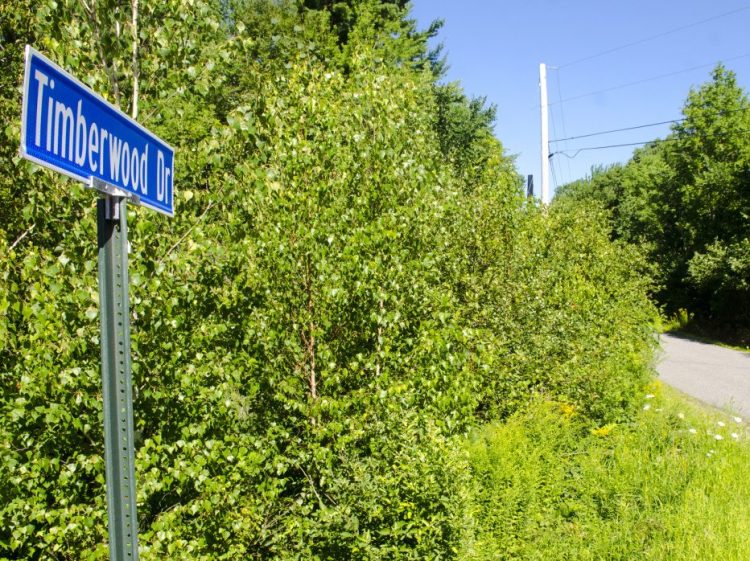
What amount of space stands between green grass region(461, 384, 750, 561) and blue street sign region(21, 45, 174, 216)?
3.48 meters

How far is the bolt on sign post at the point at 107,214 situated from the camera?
1.22 m

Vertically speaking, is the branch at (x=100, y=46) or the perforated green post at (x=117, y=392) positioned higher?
the branch at (x=100, y=46)

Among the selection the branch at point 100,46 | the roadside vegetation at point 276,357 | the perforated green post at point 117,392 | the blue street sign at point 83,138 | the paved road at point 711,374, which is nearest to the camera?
the blue street sign at point 83,138

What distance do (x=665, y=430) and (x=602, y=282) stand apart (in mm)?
7176

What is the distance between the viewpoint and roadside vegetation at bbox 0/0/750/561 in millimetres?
3096

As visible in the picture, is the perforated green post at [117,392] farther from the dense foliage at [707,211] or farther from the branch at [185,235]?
the dense foliage at [707,211]

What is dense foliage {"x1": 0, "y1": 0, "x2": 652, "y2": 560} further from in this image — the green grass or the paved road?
the paved road

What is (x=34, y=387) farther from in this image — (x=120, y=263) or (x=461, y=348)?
(x=461, y=348)

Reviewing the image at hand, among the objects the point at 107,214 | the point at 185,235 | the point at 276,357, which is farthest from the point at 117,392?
the point at 276,357

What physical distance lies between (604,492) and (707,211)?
28.3 m

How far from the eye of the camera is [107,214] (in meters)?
1.40

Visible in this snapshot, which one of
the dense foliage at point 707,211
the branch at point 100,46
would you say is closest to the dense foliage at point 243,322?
the branch at point 100,46

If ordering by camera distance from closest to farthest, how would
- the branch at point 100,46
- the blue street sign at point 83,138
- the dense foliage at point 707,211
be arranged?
the blue street sign at point 83,138
the branch at point 100,46
the dense foliage at point 707,211

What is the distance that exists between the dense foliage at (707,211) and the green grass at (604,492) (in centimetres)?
2050
